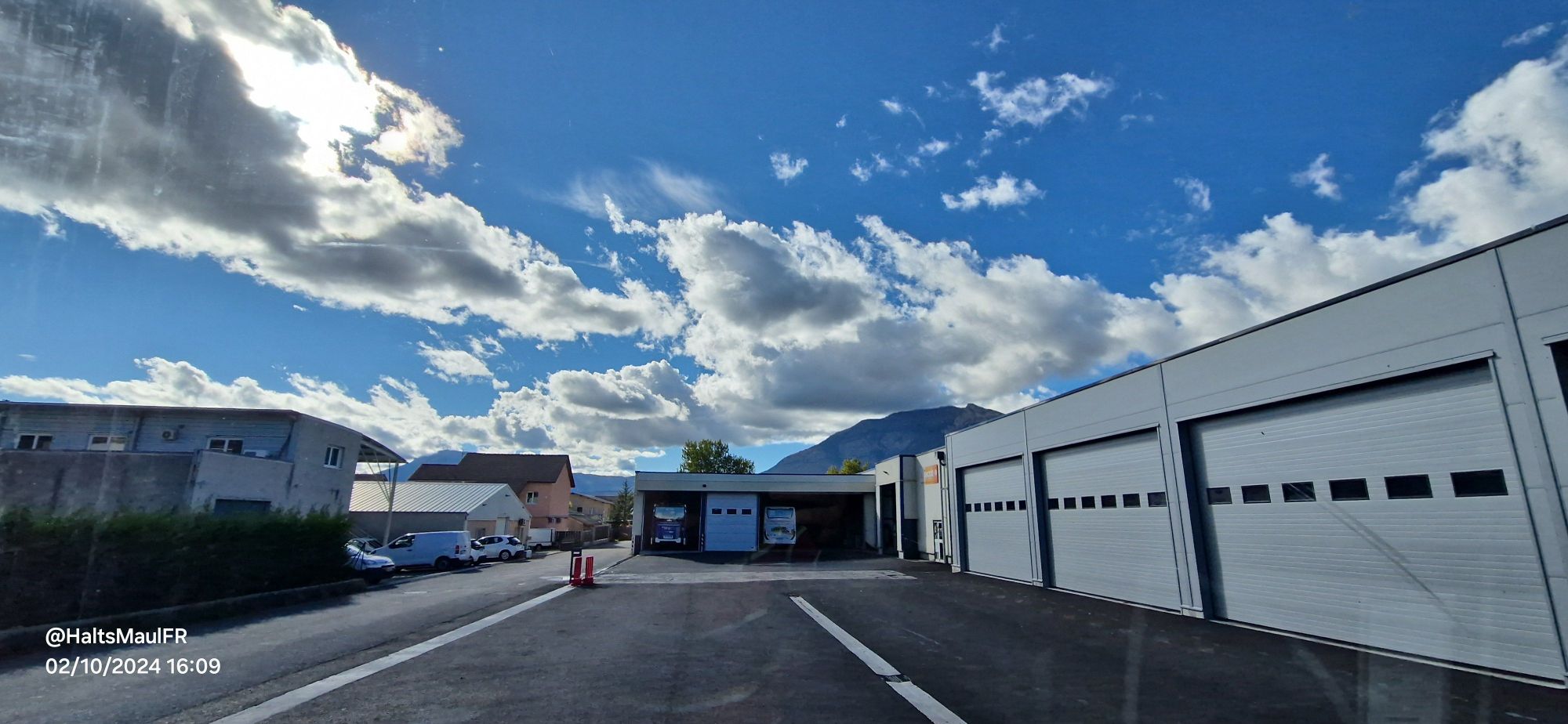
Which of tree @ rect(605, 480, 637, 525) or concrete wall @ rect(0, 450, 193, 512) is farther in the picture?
tree @ rect(605, 480, 637, 525)

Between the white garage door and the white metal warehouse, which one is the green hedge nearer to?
the white metal warehouse

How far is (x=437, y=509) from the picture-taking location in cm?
4241

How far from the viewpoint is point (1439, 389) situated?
9391 millimetres

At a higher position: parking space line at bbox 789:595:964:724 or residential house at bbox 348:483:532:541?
residential house at bbox 348:483:532:541

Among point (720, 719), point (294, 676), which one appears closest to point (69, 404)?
point (294, 676)

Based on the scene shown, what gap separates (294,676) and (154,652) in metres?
3.97

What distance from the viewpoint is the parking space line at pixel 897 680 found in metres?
6.50

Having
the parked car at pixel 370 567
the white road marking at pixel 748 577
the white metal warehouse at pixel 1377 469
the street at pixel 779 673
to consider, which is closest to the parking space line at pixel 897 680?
the street at pixel 779 673

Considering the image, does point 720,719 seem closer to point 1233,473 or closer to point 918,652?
point 918,652

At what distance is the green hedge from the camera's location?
34.9 feet

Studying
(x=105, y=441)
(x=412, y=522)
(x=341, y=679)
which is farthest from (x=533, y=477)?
(x=341, y=679)

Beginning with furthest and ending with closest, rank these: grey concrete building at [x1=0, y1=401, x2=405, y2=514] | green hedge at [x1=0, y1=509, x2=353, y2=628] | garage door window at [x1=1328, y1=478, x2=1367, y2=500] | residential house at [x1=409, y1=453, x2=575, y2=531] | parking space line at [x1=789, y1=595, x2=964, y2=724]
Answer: residential house at [x1=409, y1=453, x2=575, y2=531] < grey concrete building at [x1=0, y1=401, x2=405, y2=514] < green hedge at [x1=0, y1=509, x2=353, y2=628] < garage door window at [x1=1328, y1=478, x2=1367, y2=500] < parking space line at [x1=789, y1=595, x2=964, y2=724]

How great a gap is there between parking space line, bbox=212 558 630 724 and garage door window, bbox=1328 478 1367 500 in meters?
14.3

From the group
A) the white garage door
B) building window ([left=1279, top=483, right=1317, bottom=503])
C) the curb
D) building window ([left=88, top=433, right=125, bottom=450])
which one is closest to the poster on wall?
the white garage door
